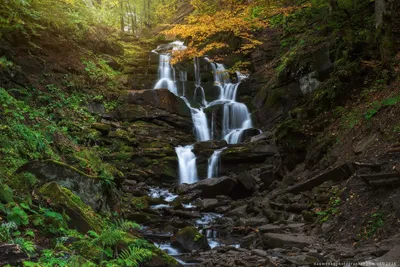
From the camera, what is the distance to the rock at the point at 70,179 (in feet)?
21.9

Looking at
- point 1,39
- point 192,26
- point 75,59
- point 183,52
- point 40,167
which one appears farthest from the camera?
point 75,59

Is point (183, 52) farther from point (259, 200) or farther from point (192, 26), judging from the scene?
point (259, 200)

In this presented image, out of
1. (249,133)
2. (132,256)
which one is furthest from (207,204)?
(249,133)

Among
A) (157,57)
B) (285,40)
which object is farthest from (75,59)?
(285,40)

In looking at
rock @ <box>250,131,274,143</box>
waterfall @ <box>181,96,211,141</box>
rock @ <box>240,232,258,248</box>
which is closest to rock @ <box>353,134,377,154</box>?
rock @ <box>240,232,258,248</box>

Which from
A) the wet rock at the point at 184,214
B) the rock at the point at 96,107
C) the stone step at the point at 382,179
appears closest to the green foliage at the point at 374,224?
the stone step at the point at 382,179

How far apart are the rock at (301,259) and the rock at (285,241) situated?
0.74 meters

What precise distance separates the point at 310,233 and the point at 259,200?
3.98m

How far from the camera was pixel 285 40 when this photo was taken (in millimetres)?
20781

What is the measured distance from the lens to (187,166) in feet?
55.4

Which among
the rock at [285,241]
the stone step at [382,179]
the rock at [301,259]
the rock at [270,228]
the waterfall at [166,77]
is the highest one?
the waterfall at [166,77]

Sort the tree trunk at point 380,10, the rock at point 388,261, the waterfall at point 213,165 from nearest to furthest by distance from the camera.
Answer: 1. the rock at point 388,261
2. the tree trunk at point 380,10
3. the waterfall at point 213,165

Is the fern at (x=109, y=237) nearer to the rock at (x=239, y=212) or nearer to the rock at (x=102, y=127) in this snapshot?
the rock at (x=239, y=212)

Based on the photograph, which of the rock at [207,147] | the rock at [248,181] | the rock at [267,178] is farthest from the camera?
the rock at [207,147]
